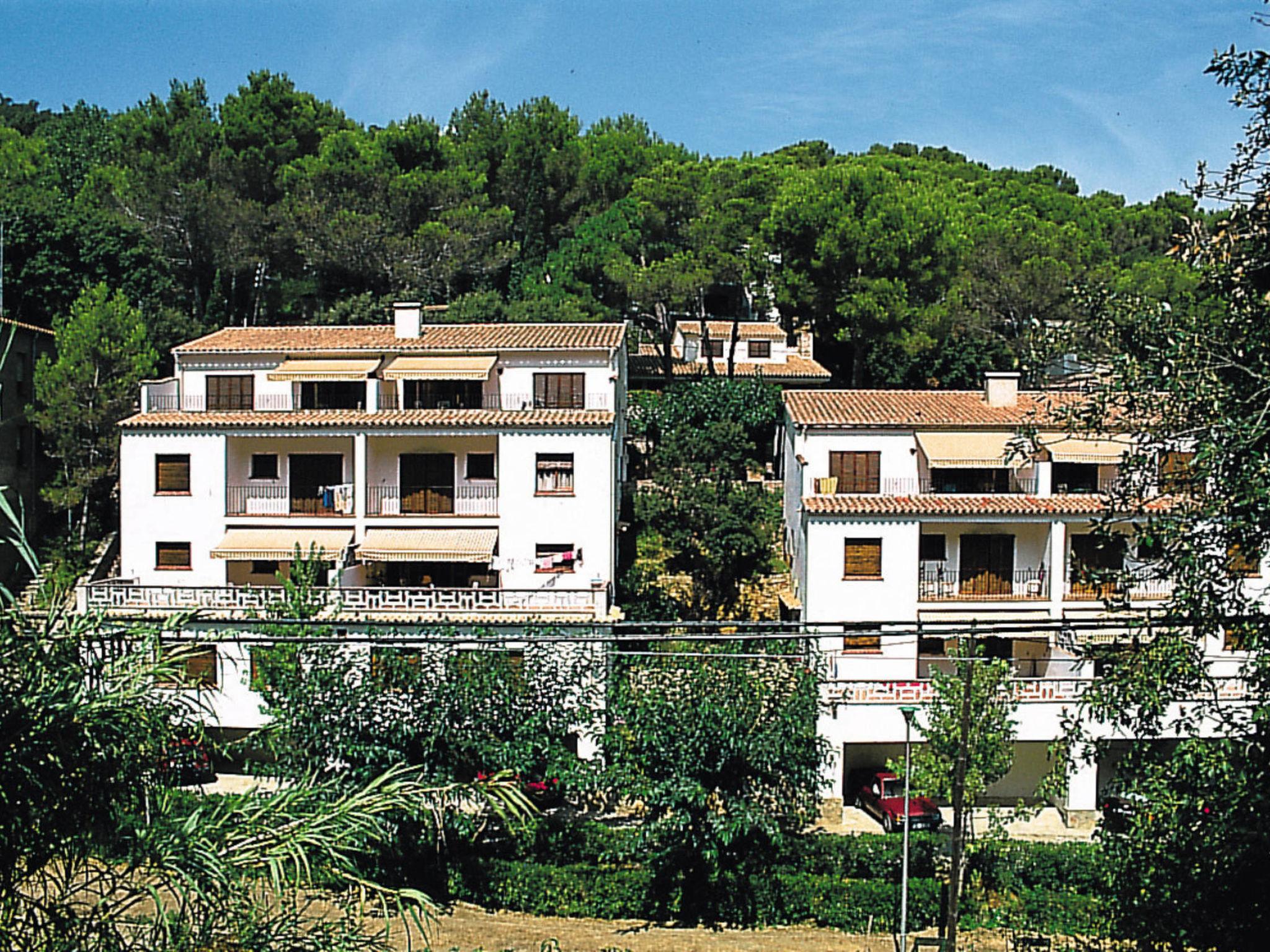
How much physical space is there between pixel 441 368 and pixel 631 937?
15.3 meters

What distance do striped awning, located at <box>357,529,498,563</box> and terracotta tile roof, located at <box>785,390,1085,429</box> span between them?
7.92m

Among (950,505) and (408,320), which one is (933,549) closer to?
(950,505)

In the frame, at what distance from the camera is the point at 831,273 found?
3803 cm

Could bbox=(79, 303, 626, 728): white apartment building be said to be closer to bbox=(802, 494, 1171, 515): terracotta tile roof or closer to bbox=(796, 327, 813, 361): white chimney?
bbox=(802, 494, 1171, 515): terracotta tile roof

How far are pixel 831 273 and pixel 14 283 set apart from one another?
25624mm

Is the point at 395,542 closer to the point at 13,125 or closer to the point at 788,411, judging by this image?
the point at 788,411

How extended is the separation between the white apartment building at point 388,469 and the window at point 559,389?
0.11ft

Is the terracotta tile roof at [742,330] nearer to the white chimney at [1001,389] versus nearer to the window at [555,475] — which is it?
the white chimney at [1001,389]

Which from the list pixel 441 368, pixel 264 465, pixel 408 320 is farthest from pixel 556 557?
pixel 408 320

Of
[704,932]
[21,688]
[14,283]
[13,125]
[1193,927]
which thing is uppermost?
[13,125]

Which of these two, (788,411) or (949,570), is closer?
(949,570)

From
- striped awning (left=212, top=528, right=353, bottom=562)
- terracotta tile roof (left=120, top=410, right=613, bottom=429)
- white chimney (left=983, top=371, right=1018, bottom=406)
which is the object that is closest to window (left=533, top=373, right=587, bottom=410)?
terracotta tile roof (left=120, top=410, right=613, bottom=429)

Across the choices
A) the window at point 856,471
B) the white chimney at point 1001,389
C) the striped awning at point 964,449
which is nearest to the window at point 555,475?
the window at point 856,471

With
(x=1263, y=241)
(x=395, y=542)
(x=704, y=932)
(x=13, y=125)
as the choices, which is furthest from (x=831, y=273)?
(x=13, y=125)
